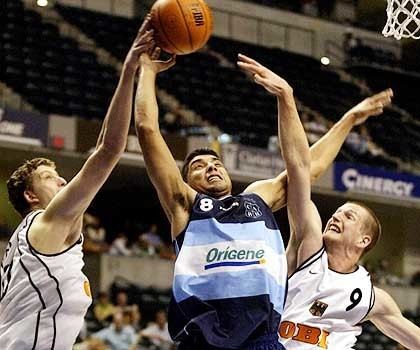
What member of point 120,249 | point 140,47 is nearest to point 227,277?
point 140,47

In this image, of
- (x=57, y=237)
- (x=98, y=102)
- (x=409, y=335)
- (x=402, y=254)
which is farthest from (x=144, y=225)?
(x=57, y=237)

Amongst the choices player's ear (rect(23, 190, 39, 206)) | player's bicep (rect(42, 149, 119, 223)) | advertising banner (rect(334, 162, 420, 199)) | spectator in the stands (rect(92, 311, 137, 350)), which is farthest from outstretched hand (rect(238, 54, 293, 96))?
advertising banner (rect(334, 162, 420, 199))

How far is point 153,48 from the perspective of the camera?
4.34 meters

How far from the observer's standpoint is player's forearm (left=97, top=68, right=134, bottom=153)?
13.5 feet

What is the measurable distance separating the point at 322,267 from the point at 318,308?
0.68 feet

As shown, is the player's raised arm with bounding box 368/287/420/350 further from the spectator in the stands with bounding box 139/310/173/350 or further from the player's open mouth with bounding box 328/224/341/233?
the spectator in the stands with bounding box 139/310/173/350

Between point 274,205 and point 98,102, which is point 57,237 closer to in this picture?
point 274,205

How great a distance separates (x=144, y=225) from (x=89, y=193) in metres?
12.4

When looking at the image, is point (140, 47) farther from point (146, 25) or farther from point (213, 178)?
point (213, 178)

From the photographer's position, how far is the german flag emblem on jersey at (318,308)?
5.17 m

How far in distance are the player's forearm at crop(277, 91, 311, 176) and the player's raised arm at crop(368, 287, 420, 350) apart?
109 centimetres

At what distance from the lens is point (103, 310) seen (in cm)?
1185

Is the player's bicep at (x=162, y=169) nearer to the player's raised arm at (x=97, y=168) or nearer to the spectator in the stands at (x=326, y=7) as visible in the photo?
the player's raised arm at (x=97, y=168)

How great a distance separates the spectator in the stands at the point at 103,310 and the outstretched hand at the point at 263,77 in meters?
7.33
